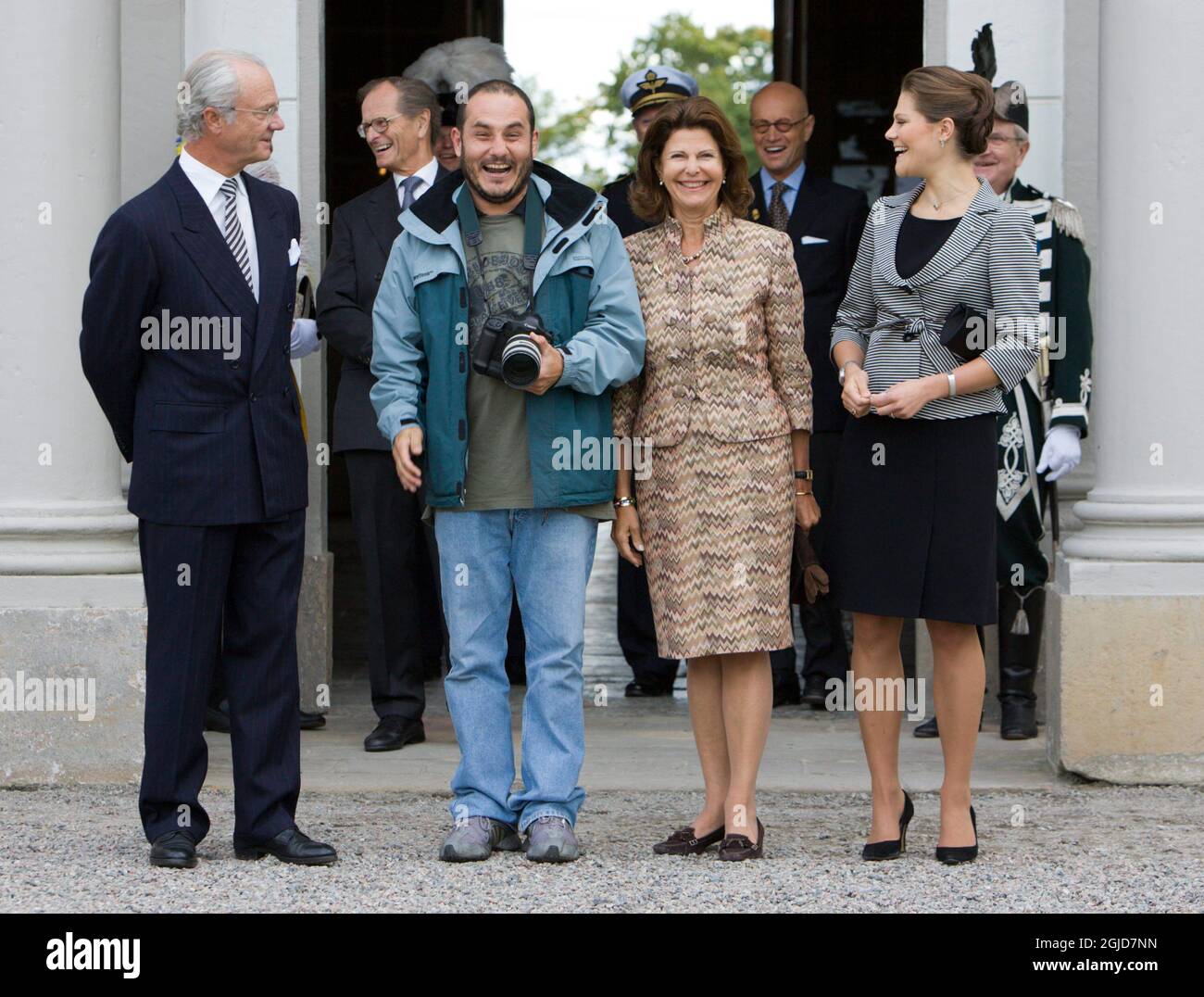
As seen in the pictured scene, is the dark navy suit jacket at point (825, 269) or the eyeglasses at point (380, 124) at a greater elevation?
the eyeglasses at point (380, 124)

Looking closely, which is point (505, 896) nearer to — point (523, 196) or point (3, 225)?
point (523, 196)

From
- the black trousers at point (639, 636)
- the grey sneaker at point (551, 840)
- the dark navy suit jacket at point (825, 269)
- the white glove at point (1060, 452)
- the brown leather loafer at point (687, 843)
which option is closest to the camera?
the grey sneaker at point (551, 840)

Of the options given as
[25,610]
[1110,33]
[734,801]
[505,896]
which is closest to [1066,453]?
[1110,33]

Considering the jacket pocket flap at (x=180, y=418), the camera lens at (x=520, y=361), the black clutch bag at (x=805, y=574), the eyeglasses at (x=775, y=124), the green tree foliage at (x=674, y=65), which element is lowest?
the black clutch bag at (x=805, y=574)

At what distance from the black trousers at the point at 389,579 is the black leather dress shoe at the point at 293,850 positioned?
62.6 inches

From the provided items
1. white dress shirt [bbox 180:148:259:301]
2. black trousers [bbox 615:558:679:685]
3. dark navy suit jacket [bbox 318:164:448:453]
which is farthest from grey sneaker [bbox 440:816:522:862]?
black trousers [bbox 615:558:679:685]

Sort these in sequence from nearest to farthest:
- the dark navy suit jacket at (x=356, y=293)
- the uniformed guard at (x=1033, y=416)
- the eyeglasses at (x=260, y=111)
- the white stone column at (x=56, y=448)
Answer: the eyeglasses at (x=260, y=111)
the white stone column at (x=56, y=448)
the uniformed guard at (x=1033, y=416)
the dark navy suit jacket at (x=356, y=293)

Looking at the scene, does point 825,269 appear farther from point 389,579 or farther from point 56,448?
point 56,448

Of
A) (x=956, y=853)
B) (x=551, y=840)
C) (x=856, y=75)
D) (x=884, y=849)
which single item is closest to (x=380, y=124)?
(x=551, y=840)

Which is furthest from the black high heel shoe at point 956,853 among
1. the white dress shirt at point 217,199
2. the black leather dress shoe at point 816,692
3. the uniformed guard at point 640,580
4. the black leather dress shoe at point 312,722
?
the black leather dress shoe at point 312,722

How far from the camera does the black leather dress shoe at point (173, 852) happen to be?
4832 millimetres

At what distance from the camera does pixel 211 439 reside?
4.79 metres

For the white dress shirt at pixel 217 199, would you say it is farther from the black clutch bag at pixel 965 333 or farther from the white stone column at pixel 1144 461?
the white stone column at pixel 1144 461

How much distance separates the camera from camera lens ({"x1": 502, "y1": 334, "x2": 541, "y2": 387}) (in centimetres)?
469
